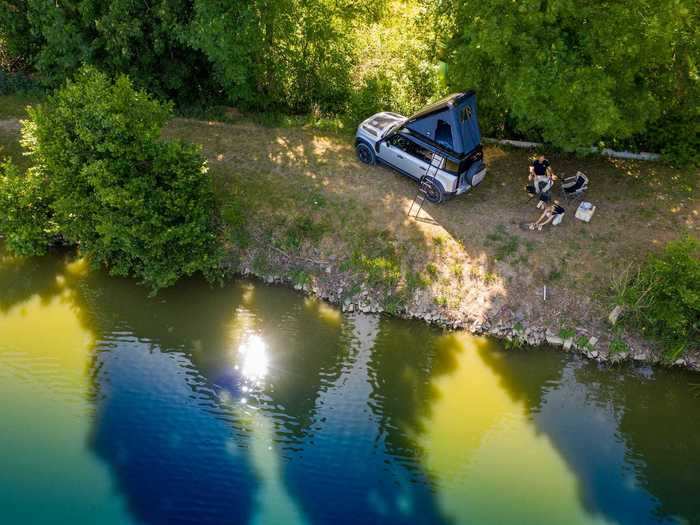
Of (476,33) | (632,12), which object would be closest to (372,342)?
(476,33)

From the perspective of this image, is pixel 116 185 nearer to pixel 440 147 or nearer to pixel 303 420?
pixel 303 420

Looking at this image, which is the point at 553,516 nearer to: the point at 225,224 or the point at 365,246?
the point at 365,246

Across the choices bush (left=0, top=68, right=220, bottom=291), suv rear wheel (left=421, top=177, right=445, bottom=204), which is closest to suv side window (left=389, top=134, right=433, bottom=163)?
suv rear wheel (left=421, top=177, right=445, bottom=204)

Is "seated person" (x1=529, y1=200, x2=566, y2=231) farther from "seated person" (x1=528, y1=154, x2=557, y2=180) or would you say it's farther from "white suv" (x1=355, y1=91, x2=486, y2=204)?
"white suv" (x1=355, y1=91, x2=486, y2=204)

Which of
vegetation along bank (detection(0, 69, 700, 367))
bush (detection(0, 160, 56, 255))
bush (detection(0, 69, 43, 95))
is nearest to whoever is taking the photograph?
vegetation along bank (detection(0, 69, 700, 367))

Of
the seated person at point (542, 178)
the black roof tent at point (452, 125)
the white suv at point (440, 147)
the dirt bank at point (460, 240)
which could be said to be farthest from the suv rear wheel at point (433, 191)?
the seated person at point (542, 178)

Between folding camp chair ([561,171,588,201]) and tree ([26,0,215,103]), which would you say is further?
tree ([26,0,215,103])

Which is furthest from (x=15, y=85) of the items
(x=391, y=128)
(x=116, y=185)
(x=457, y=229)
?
(x=457, y=229)
